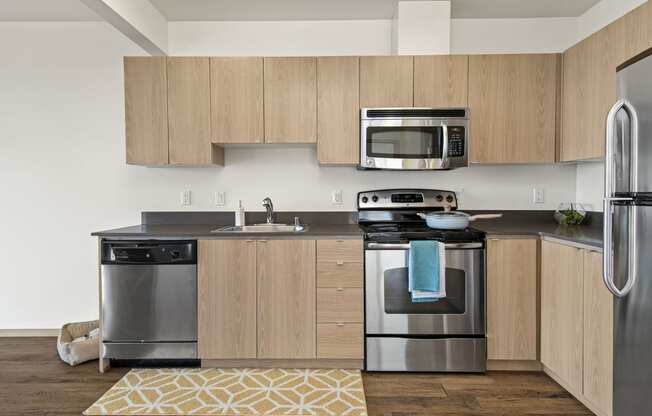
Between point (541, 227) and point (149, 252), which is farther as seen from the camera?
point (541, 227)

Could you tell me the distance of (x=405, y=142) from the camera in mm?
2820

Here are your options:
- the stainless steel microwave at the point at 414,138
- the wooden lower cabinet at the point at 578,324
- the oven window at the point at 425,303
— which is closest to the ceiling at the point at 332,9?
the stainless steel microwave at the point at 414,138

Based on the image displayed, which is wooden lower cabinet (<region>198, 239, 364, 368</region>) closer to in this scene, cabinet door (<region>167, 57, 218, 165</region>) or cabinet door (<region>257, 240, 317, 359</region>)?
cabinet door (<region>257, 240, 317, 359</region>)

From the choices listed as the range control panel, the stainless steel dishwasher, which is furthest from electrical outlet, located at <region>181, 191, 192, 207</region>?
the range control panel

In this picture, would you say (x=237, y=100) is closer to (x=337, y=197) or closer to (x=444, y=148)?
(x=337, y=197)

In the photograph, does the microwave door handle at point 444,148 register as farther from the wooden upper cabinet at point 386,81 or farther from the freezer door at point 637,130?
the freezer door at point 637,130

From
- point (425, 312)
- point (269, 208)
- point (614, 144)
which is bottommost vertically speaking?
point (425, 312)

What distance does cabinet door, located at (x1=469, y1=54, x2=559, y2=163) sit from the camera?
112 inches

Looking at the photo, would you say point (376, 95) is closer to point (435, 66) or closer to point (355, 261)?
point (435, 66)

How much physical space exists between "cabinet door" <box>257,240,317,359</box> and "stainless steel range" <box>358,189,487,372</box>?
375mm

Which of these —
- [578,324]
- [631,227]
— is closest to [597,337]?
[578,324]

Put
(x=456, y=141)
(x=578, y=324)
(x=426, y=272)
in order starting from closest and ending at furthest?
(x=578, y=324) → (x=426, y=272) → (x=456, y=141)

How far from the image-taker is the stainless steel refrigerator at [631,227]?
1371 millimetres

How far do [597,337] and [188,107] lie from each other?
282 centimetres
